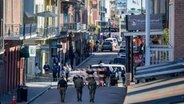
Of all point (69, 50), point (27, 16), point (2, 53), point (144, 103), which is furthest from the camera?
point (69, 50)

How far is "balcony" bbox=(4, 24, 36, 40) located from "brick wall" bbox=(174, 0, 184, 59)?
16.8m

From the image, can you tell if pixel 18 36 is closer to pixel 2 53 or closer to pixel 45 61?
pixel 2 53

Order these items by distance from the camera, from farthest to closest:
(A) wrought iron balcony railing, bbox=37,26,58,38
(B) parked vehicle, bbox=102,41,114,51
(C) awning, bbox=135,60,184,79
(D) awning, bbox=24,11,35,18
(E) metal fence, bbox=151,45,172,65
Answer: (B) parked vehicle, bbox=102,41,114,51 < (A) wrought iron balcony railing, bbox=37,26,58,38 < (D) awning, bbox=24,11,35,18 < (E) metal fence, bbox=151,45,172,65 < (C) awning, bbox=135,60,184,79

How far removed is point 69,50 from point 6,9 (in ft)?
123

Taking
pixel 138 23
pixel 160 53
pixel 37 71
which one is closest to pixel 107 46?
pixel 37 71

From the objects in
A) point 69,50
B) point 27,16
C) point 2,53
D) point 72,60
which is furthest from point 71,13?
point 2,53

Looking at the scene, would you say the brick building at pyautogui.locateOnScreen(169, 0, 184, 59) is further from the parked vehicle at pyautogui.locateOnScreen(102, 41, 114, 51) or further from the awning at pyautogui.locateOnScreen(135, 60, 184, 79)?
the parked vehicle at pyautogui.locateOnScreen(102, 41, 114, 51)

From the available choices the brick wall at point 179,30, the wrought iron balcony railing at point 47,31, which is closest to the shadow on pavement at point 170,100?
the brick wall at point 179,30

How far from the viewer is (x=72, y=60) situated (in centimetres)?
7175

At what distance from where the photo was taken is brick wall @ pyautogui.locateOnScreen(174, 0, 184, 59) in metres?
23.8

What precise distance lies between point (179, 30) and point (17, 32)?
63.0 ft

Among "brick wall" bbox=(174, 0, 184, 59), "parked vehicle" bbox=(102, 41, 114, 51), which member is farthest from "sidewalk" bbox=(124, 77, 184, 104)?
"parked vehicle" bbox=(102, 41, 114, 51)

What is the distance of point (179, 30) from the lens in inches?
950

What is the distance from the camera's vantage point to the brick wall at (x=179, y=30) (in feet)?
78.1
